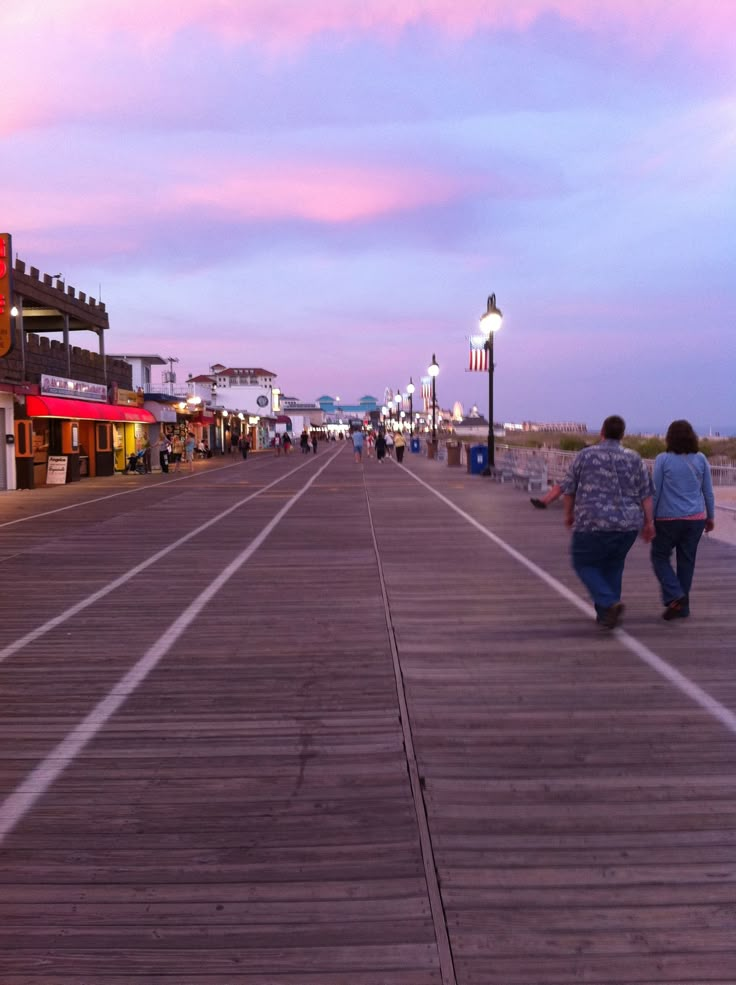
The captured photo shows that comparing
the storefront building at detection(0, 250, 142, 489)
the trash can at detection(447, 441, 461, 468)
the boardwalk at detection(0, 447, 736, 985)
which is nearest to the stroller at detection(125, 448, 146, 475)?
the storefront building at detection(0, 250, 142, 489)

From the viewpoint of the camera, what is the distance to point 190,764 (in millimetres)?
4992

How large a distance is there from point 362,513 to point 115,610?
10406 millimetres

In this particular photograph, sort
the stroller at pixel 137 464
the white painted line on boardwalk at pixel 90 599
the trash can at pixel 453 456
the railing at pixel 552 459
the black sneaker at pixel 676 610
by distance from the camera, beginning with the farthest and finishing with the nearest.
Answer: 1. the trash can at pixel 453 456
2. the stroller at pixel 137 464
3. the railing at pixel 552 459
4. the black sneaker at pixel 676 610
5. the white painted line on boardwalk at pixel 90 599

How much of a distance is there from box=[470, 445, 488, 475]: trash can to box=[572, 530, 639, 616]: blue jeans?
2580cm

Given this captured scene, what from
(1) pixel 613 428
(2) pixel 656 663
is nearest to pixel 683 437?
(1) pixel 613 428

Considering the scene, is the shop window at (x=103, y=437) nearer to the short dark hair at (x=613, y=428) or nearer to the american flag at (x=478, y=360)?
the american flag at (x=478, y=360)

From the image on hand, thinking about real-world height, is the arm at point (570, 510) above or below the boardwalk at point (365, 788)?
above

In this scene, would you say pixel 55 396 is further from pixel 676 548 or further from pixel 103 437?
pixel 676 548

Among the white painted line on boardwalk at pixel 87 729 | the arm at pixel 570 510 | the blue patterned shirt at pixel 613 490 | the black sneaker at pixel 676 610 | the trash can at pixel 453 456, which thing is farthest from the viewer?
the trash can at pixel 453 456

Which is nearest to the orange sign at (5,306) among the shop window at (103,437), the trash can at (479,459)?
the shop window at (103,437)

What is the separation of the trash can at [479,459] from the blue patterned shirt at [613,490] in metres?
25.9

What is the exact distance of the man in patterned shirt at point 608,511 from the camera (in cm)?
766

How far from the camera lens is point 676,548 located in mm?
8297

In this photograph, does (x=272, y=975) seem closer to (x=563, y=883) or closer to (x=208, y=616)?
(x=563, y=883)
